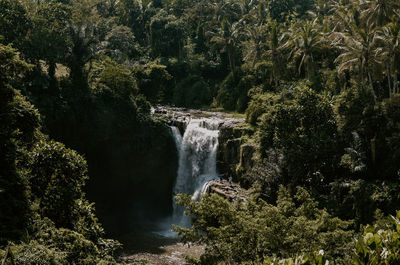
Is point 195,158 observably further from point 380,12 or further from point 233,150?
point 380,12

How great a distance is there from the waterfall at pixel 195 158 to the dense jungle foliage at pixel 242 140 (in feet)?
4.98

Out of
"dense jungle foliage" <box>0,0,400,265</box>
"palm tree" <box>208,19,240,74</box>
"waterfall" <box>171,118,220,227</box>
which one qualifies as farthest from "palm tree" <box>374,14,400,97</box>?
"palm tree" <box>208,19,240,74</box>

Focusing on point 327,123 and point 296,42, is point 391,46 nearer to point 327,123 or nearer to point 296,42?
point 327,123

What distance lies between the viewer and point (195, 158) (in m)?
32.3

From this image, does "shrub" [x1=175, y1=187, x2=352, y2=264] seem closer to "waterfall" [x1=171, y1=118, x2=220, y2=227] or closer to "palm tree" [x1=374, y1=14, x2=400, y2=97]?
"palm tree" [x1=374, y1=14, x2=400, y2=97]

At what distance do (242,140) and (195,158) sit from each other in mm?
4905

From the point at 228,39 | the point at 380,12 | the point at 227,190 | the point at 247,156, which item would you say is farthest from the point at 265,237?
the point at 228,39

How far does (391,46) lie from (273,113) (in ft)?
28.1

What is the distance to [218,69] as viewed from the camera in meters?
54.6

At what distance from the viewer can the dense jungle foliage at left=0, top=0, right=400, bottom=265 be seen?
13123 mm

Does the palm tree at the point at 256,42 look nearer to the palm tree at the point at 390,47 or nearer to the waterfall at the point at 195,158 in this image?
the waterfall at the point at 195,158

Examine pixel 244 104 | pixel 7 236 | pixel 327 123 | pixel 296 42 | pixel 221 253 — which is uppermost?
pixel 296 42

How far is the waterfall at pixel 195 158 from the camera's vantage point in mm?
31297

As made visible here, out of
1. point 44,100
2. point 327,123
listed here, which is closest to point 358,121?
point 327,123
